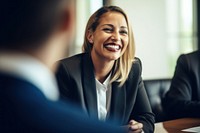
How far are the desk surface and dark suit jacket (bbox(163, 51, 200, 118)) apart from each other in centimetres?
13

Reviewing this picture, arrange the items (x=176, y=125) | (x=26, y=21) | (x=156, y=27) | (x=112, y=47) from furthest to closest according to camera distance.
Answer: (x=156, y=27) < (x=176, y=125) < (x=112, y=47) < (x=26, y=21)

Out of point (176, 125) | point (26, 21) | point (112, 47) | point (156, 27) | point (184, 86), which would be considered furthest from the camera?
point (156, 27)

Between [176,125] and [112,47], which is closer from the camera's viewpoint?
[112,47]

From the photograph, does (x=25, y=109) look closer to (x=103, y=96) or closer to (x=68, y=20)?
(x=68, y=20)

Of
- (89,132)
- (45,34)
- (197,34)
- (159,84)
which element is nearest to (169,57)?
(159,84)

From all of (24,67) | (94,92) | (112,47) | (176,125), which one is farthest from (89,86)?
(24,67)

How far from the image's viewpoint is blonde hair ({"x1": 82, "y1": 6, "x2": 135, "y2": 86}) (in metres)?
0.92

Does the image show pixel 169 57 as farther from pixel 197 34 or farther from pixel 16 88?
pixel 16 88

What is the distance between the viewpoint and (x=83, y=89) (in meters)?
0.95

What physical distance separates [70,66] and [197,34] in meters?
1.80

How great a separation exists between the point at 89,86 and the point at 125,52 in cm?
14

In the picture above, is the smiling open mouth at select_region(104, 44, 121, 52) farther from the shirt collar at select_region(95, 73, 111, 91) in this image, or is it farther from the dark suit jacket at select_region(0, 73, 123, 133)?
the dark suit jacket at select_region(0, 73, 123, 133)

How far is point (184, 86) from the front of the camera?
1.33 metres

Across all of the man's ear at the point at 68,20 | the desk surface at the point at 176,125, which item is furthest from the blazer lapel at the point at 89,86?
the man's ear at the point at 68,20
